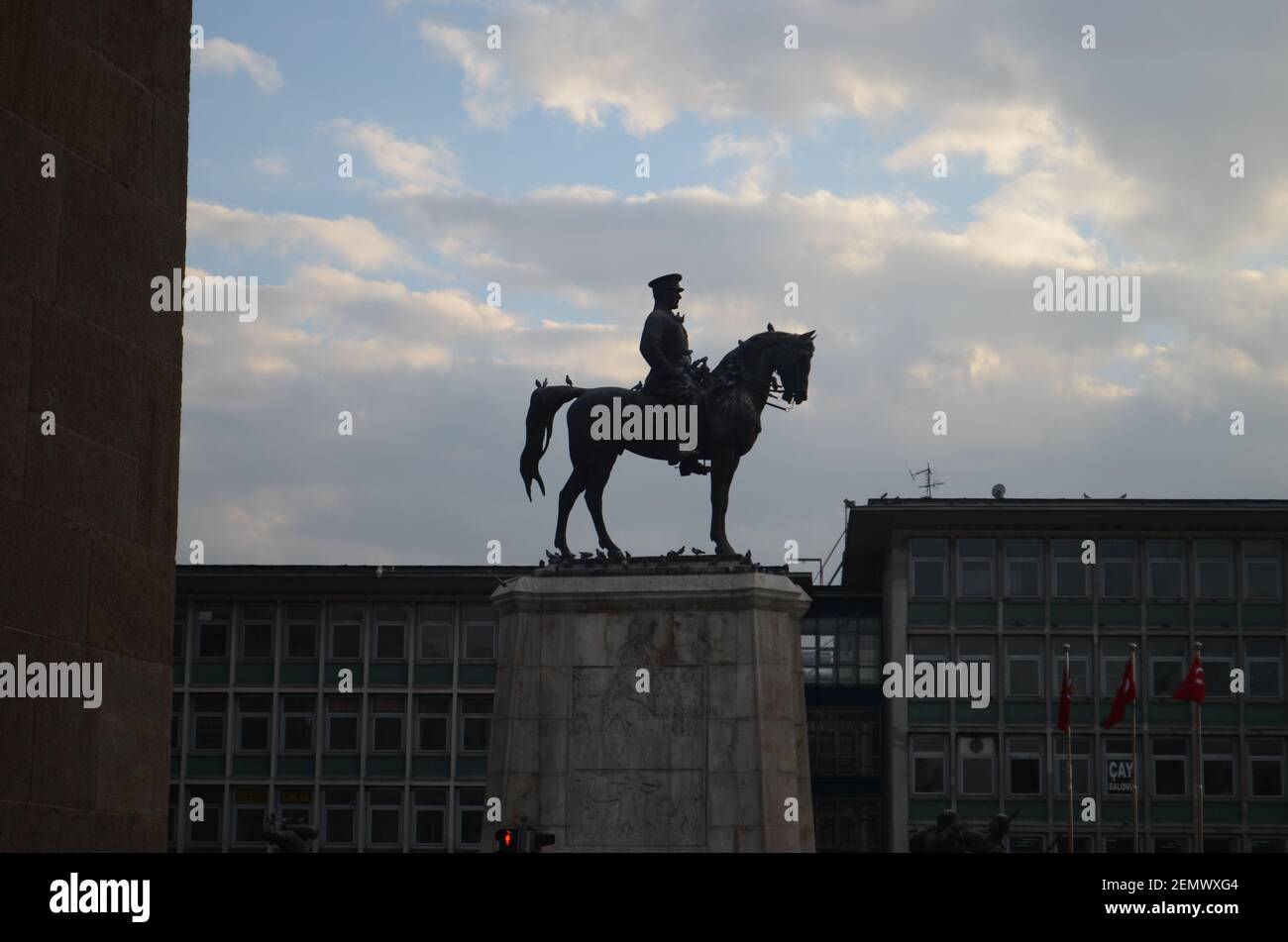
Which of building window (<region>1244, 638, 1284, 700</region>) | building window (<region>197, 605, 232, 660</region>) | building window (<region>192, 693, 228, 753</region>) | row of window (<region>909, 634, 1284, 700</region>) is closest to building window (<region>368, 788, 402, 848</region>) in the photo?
building window (<region>192, 693, 228, 753</region>)

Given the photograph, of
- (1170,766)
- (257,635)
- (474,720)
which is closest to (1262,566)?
(1170,766)

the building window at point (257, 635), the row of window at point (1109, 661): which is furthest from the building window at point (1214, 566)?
the building window at point (257, 635)

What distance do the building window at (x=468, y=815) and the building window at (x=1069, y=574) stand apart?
24.8 meters

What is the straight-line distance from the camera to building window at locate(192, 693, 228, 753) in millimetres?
88938

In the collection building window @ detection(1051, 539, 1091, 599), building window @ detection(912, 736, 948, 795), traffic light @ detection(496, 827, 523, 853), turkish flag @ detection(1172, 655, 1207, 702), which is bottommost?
traffic light @ detection(496, 827, 523, 853)

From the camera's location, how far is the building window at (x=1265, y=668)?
269 ft

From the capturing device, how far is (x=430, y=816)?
8731 cm

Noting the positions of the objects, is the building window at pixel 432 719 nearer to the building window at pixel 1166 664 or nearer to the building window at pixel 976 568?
the building window at pixel 976 568

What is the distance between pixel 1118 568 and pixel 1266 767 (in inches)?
369

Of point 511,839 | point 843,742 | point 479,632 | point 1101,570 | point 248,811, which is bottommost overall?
point 511,839

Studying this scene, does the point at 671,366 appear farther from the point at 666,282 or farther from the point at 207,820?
the point at 207,820

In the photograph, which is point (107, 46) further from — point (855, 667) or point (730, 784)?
point (855, 667)

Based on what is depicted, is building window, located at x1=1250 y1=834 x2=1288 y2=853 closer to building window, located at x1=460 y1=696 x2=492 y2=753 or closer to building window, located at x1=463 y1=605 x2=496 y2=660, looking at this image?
building window, located at x1=460 y1=696 x2=492 y2=753

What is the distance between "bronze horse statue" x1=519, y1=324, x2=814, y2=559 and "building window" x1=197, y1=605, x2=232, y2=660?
59.0 meters
